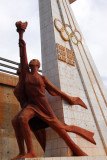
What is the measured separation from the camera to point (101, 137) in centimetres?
551

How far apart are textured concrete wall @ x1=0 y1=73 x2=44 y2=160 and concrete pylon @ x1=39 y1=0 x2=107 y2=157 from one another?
8.33ft

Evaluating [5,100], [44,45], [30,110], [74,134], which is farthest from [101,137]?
[5,100]

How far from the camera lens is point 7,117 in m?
7.61

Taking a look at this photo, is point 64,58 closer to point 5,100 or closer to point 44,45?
point 44,45

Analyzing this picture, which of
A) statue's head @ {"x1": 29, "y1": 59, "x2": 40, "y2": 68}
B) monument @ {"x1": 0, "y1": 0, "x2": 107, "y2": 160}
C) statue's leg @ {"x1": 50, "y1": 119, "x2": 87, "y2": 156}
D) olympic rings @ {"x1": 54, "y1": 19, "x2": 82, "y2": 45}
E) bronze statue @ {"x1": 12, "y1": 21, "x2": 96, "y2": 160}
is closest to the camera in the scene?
bronze statue @ {"x1": 12, "y1": 21, "x2": 96, "y2": 160}

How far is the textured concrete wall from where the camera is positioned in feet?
23.6

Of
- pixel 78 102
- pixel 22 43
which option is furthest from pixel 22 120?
pixel 78 102

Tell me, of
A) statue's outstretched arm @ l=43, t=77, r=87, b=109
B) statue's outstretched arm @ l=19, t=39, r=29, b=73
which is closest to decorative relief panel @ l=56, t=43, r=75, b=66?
statue's outstretched arm @ l=43, t=77, r=87, b=109

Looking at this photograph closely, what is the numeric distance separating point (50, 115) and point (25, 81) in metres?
0.90

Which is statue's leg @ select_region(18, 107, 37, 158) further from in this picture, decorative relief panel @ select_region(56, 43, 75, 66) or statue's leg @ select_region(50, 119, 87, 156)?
decorative relief panel @ select_region(56, 43, 75, 66)

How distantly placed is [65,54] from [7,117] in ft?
10.7

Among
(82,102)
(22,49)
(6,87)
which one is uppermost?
(6,87)

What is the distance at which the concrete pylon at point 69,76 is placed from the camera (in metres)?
4.98

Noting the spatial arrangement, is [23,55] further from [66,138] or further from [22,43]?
[66,138]
